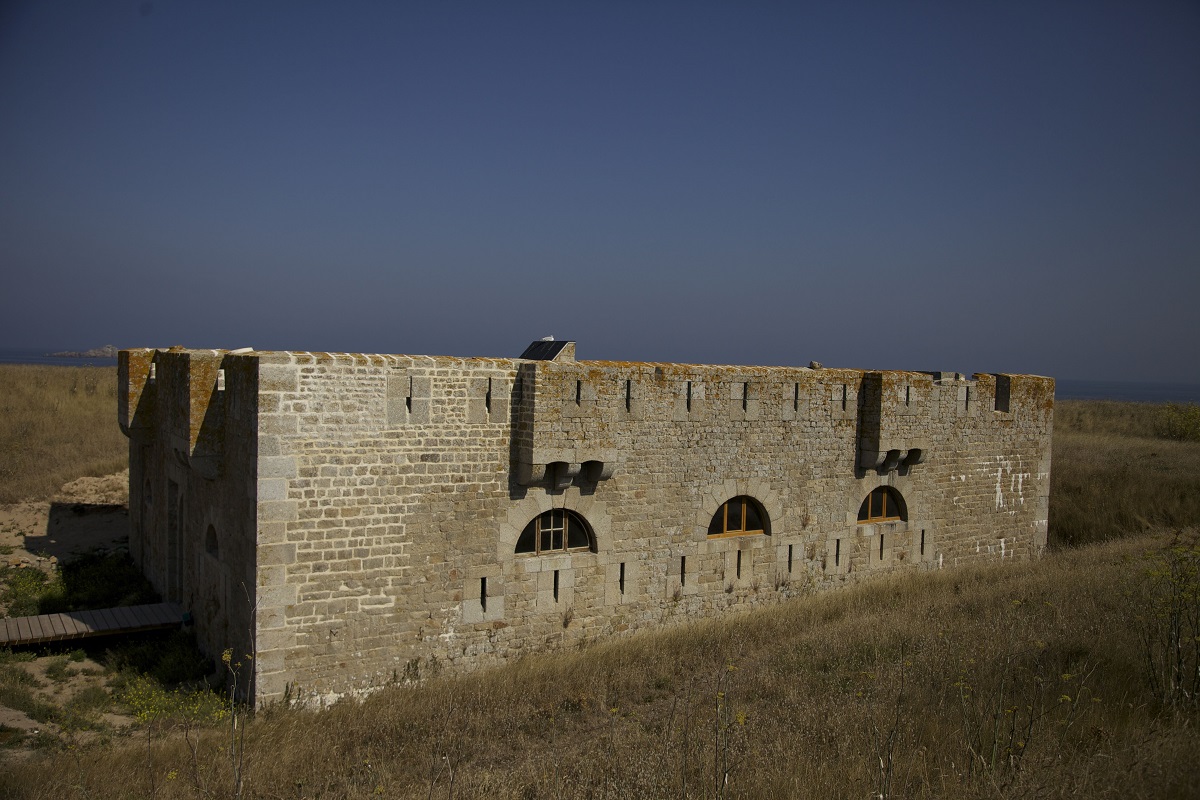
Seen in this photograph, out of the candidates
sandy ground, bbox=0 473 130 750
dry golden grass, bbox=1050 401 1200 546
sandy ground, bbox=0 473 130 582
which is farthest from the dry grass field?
dry golden grass, bbox=1050 401 1200 546

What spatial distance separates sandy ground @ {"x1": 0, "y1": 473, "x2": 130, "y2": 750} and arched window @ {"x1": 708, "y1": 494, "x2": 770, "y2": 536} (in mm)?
11850

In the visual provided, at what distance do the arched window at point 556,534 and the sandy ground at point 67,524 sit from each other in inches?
368

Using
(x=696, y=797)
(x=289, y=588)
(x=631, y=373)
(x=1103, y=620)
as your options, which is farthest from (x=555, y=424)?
(x=1103, y=620)

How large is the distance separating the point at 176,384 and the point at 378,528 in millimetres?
4430

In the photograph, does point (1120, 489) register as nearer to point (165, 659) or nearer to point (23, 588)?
point (165, 659)

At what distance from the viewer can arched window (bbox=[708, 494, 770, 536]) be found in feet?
38.5

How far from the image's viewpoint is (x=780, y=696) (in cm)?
774

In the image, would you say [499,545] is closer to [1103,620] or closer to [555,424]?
[555,424]

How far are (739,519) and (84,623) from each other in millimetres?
9903

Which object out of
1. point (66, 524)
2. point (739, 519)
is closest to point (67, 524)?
point (66, 524)

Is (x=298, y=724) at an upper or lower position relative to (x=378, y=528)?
lower

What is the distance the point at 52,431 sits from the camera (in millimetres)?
23656

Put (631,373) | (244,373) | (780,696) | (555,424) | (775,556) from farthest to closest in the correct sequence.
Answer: (775,556)
(631,373)
(555,424)
(244,373)
(780,696)

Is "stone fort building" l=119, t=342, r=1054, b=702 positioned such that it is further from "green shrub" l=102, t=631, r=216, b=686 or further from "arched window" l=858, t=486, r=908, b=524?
"green shrub" l=102, t=631, r=216, b=686
